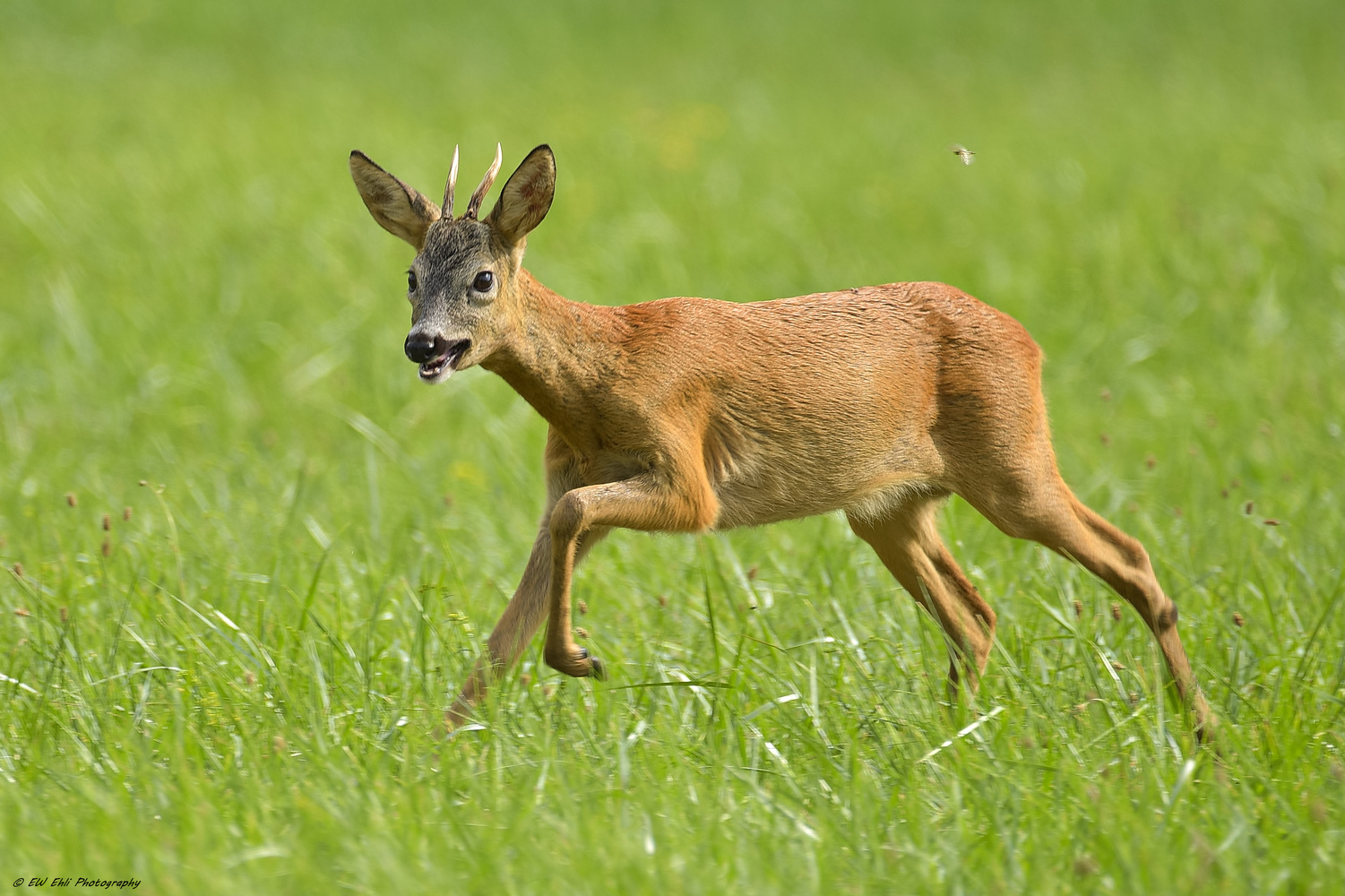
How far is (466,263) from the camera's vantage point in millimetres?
4168

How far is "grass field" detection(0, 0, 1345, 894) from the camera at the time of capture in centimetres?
357

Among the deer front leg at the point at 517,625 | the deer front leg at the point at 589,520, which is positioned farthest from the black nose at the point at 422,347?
the deer front leg at the point at 517,625

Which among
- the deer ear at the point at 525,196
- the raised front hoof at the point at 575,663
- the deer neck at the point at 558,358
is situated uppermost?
the deer ear at the point at 525,196

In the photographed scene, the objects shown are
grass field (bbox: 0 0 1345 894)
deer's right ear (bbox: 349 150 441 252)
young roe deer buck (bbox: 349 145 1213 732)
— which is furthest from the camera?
deer's right ear (bbox: 349 150 441 252)

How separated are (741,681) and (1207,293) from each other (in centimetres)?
693

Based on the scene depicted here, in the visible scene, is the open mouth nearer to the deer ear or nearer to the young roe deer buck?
the young roe deer buck

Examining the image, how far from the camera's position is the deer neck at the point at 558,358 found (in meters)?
4.34

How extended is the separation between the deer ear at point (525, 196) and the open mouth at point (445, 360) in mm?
371

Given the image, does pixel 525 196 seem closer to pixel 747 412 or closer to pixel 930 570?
pixel 747 412

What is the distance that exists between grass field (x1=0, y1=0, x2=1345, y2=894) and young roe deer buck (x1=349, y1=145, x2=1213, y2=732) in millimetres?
228

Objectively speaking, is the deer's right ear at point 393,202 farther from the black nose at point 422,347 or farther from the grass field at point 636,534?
the grass field at point 636,534

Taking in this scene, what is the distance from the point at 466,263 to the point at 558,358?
398 millimetres

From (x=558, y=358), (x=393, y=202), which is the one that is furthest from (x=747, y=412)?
(x=393, y=202)

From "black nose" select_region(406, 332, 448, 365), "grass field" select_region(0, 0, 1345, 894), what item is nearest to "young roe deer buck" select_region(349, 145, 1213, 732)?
"black nose" select_region(406, 332, 448, 365)
